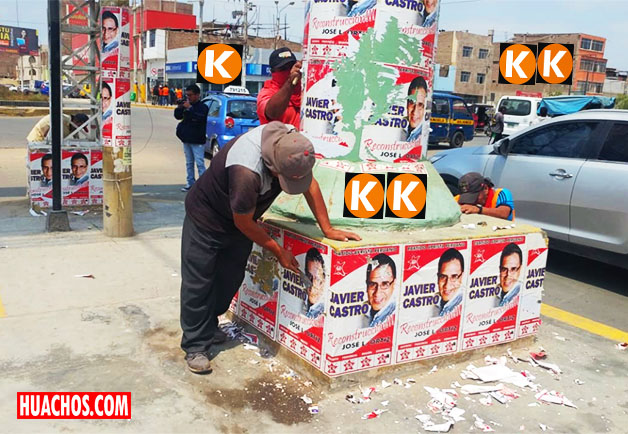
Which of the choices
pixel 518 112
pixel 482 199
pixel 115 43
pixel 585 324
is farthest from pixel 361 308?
pixel 518 112

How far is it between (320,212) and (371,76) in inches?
40.9

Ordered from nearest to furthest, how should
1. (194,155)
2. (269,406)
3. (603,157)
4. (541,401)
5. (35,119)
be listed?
(269,406), (541,401), (603,157), (194,155), (35,119)

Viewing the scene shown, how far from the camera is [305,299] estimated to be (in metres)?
3.76

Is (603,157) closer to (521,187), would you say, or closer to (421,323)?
(521,187)

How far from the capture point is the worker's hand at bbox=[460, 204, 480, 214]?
498 cm

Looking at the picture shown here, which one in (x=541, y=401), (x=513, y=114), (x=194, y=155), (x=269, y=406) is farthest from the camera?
(x=513, y=114)

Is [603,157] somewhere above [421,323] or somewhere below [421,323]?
above

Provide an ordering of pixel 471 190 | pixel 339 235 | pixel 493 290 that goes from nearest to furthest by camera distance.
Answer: pixel 339 235 → pixel 493 290 → pixel 471 190

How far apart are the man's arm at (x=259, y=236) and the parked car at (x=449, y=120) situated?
67.7 ft

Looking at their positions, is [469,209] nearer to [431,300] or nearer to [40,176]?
[431,300]

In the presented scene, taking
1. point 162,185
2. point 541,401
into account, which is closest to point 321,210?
point 541,401

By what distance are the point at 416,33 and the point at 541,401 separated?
8.37 ft

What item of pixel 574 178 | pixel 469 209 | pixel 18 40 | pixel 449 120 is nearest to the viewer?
pixel 469 209

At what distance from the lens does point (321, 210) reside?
12.3 ft
